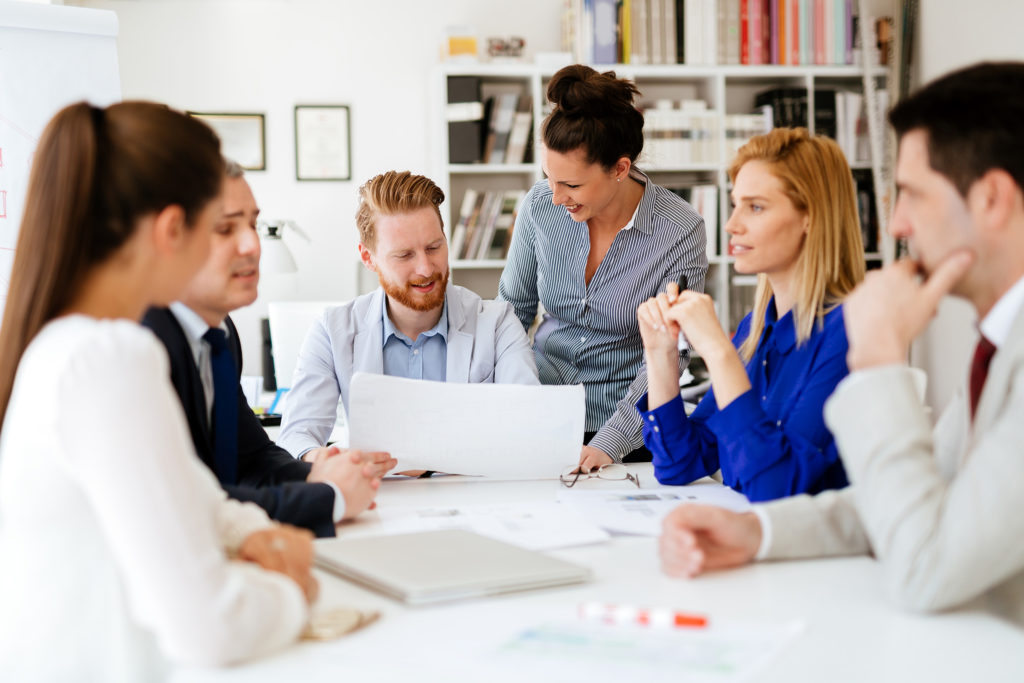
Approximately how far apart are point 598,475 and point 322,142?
2973 mm

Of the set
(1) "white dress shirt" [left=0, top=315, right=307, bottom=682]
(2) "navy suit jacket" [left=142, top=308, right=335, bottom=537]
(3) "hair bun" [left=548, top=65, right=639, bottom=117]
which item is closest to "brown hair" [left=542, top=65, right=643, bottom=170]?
(3) "hair bun" [left=548, top=65, right=639, bottom=117]

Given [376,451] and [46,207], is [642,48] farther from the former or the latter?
[46,207]

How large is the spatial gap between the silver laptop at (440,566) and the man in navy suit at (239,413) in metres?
0.13

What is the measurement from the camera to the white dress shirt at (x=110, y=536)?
766mm

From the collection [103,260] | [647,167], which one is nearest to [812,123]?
[647,167]

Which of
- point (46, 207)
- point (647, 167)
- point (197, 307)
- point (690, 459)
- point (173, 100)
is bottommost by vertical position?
point (690, 459)

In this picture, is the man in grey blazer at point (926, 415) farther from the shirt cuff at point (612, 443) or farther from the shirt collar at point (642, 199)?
the shirt collar at point (642, 199)

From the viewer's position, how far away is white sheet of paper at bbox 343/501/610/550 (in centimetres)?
124

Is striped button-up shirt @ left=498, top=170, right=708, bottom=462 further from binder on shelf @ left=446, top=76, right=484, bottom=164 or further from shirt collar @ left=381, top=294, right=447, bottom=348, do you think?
binder on shelf @ left=446, top=76, right=484, bottom=164

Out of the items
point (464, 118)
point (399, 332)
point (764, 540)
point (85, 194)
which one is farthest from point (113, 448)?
point (464, 118)

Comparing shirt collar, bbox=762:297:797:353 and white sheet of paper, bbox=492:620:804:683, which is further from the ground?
shirt collar, bbox=762:297:797:353

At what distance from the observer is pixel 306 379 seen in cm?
201

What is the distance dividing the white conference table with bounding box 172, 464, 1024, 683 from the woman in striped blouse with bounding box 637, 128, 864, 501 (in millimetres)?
330

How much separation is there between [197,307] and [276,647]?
72cm
